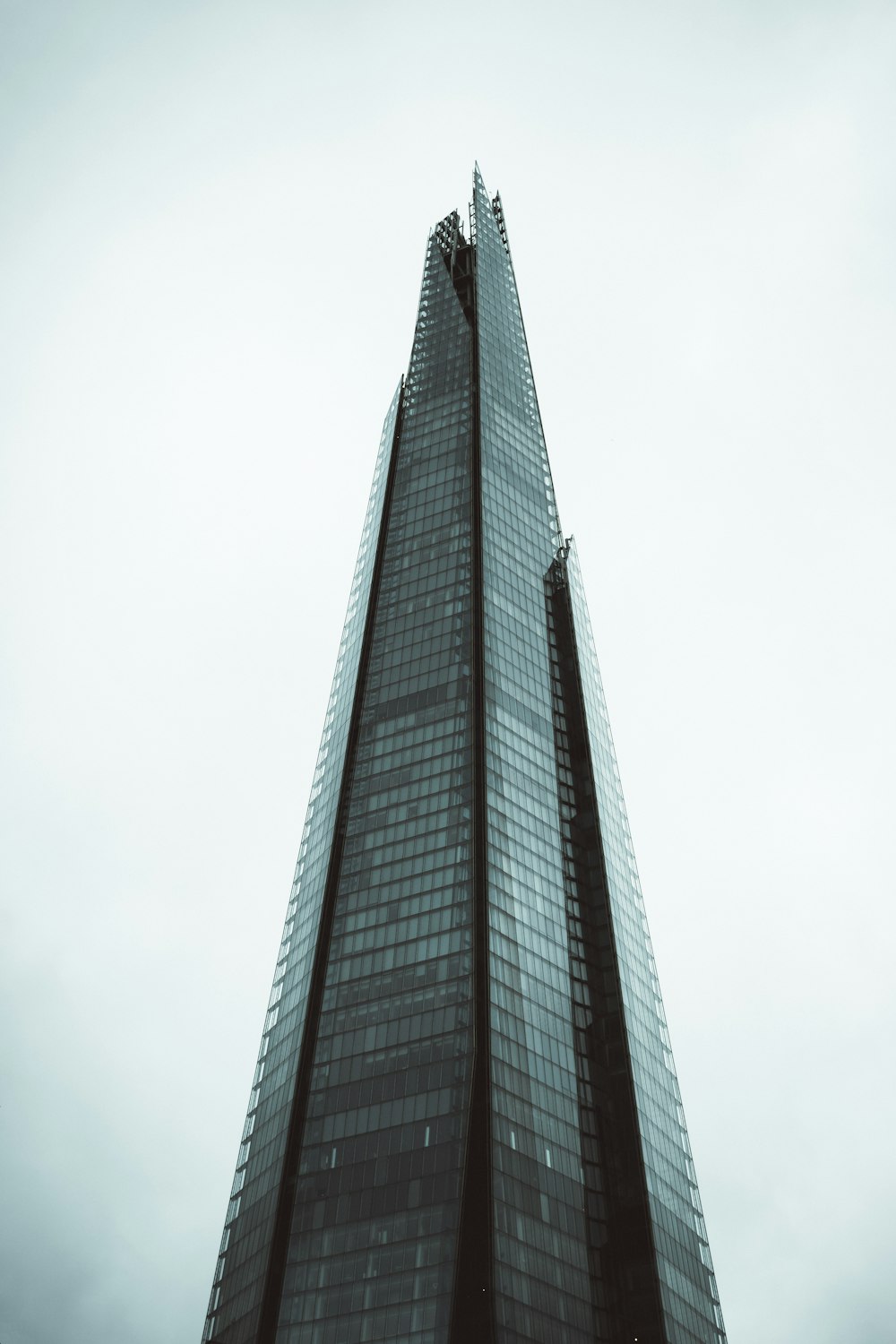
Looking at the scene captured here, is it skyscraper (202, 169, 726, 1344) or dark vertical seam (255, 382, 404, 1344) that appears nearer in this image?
skyscraper (202, 169, 726, 1344)

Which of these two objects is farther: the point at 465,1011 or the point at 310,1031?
the point at 310,1031

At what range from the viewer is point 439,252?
19462cm

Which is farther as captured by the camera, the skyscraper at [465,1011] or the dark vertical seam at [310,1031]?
the dark vertical seam at [310,1031]

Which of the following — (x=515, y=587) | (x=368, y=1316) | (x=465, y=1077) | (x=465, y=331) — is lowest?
(x=368, y=1316)

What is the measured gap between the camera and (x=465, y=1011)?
310 feet

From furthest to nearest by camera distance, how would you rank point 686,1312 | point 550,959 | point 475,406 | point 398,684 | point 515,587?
point 475,406, point 515,587, point 398,684, point 550,959, point 686,1312

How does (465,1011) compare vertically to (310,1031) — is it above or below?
below

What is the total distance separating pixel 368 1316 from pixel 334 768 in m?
53.1

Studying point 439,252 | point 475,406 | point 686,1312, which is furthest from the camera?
point 439,252

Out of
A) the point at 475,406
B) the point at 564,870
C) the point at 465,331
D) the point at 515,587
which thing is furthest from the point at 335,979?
the point at 465,331

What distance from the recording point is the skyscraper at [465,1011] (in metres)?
85.8

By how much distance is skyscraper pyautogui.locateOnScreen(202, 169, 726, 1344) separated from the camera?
85812 millimetres

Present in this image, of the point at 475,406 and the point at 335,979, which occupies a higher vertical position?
the point at 475,406

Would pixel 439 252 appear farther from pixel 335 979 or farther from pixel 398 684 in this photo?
pixel 335 979
